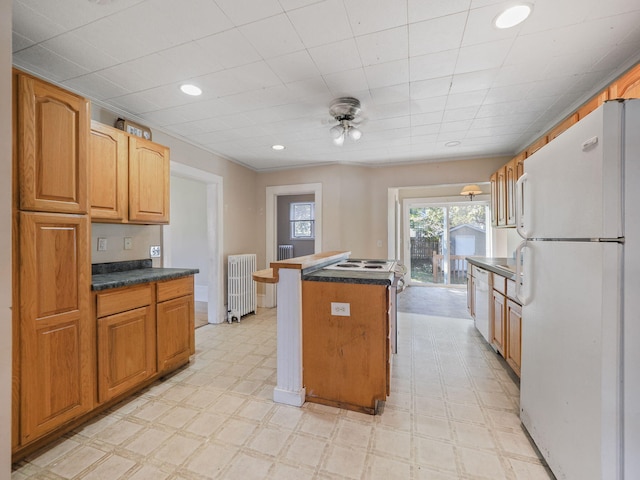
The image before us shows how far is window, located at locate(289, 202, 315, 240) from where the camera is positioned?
6703 mm

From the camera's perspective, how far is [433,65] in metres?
1.87

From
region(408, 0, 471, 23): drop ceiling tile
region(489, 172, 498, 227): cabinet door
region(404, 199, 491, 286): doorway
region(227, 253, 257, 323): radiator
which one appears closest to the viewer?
region(408, 0, 471, 23): drop ceiling tile

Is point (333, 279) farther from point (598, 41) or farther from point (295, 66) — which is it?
point (598, 41)

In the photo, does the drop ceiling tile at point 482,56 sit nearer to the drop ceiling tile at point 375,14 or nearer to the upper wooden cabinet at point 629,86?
the drop ceiling tile at point 375,14

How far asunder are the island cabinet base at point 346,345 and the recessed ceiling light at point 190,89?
5.95 ft

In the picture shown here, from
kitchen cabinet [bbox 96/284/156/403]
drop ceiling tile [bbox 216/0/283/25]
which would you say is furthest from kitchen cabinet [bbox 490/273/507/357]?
kitchen cabinet [bbox 96/284/156/403]

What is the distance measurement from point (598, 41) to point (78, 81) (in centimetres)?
359

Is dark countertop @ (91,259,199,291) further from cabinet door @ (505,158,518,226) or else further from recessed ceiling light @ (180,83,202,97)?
cabinet door @ (505,158,518,226)

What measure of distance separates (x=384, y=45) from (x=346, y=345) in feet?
6.53

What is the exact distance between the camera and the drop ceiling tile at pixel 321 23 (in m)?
1.39

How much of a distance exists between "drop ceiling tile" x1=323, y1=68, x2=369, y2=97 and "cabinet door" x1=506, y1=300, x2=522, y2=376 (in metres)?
2.16

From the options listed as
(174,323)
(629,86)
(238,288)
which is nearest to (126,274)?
(174,323)

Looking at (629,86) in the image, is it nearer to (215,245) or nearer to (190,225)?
(215,245)

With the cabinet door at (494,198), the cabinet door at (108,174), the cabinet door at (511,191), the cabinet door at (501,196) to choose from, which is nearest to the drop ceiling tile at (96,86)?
the cabinet door at (108,174)
